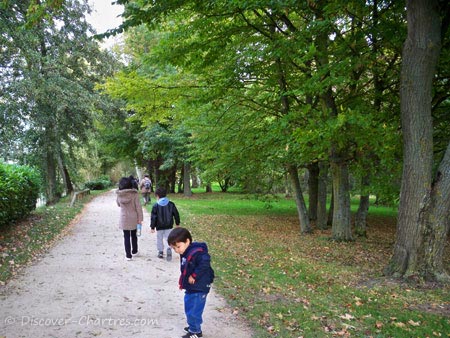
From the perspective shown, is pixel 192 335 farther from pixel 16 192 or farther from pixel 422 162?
pixel 16 192

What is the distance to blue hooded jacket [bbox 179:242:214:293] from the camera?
13.0ft

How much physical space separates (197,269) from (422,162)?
488 centimetres

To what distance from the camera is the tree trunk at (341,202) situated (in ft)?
35.6

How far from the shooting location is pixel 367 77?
11.4 m

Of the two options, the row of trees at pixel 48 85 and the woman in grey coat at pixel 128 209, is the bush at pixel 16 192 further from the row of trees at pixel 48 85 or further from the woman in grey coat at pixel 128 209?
the row of trees at pixel 48 85

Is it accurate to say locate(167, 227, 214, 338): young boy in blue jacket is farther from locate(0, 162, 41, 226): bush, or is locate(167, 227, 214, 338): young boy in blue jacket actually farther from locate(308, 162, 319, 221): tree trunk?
locate(308, 162, 319, 221): tree trunk

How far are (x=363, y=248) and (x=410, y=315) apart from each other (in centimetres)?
547

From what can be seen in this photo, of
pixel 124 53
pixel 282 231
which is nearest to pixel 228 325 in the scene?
pixel 282 231

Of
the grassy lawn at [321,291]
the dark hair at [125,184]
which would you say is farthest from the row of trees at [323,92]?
the dark hair at [125,184]

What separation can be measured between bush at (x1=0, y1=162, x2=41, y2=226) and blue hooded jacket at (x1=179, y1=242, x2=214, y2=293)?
677 centimetres

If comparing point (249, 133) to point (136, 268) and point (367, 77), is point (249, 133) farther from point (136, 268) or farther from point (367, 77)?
point (136, 268)

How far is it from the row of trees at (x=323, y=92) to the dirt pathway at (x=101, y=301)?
3.98 metres

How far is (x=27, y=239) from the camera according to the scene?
9062 mm

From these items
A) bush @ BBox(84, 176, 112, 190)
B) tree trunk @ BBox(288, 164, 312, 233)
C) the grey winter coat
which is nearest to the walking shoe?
the grey winter coat
